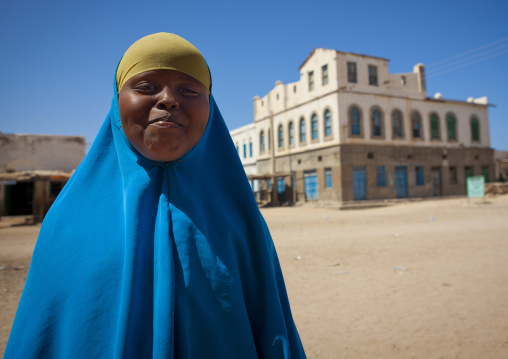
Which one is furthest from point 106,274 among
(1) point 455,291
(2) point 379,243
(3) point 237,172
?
(2) point 379,243

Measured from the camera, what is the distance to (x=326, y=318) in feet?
10.1

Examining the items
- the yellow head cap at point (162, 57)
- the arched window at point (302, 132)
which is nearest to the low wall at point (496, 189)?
the arched window at point (302, 132)

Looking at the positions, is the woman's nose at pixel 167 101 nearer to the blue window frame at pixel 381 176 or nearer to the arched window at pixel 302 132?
the blue window frame at pixel 381 176

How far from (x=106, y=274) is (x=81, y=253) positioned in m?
0.11

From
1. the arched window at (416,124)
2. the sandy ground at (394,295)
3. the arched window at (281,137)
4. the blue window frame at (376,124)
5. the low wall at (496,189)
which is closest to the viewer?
the sandy ground at (394,295)

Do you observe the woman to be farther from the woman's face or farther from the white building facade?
the white building facade

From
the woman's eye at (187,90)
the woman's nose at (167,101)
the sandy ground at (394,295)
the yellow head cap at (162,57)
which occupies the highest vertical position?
the yellow head cap at (162,57)

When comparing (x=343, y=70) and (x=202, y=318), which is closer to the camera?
(x=202, y=318)

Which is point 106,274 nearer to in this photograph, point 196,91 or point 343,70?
point 196,91

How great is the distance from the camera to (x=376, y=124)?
67.3 ft

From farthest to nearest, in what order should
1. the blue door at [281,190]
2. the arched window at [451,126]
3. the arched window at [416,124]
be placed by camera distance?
the blue door at [281,190] < the arched window at [451,126] < the arched window at [416,124]

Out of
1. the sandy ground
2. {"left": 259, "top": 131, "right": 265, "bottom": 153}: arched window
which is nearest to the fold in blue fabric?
the sandy ground

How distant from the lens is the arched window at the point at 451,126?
2301 centimetres

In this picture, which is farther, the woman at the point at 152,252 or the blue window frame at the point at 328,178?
the blue window frame at the point at 328,178
